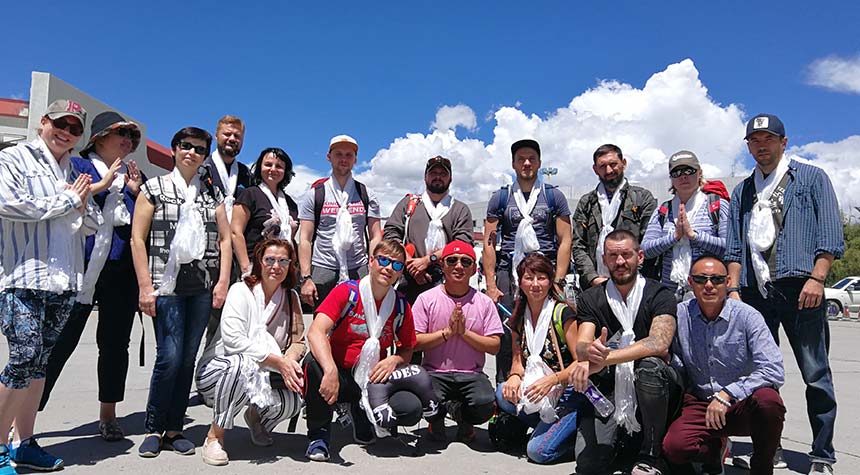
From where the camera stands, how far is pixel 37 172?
3.41 m

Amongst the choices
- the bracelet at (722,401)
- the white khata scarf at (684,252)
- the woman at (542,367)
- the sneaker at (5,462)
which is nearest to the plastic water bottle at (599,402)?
the woman at (542,367)

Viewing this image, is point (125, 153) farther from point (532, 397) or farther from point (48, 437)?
point (532, 397)

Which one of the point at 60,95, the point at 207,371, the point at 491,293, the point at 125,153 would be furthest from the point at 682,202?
the point at 60,95

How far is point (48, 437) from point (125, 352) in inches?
32.6

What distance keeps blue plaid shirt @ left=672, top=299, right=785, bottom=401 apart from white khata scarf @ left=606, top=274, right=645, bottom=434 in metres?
0.29

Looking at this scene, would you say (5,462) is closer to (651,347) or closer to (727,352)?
(651,347)

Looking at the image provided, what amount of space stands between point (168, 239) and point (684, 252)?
151 inches

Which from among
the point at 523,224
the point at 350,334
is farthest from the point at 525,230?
the point at 350,334

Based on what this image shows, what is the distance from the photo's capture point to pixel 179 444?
12.6 feet

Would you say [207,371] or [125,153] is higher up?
[125,153]

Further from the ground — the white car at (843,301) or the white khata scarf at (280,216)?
the white khata scarf at (280,216)

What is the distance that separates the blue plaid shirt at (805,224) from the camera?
12.3 ft

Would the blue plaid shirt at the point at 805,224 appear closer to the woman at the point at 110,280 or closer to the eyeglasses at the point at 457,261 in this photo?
the eyeglasses at the point at 457,261

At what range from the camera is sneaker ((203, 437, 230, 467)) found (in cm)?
363
